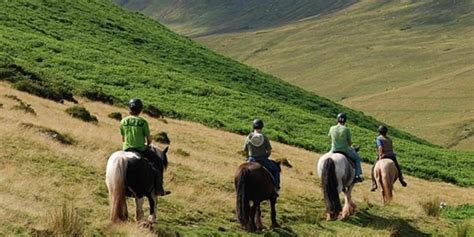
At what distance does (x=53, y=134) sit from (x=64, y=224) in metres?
12.1

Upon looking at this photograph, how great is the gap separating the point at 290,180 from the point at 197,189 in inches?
372

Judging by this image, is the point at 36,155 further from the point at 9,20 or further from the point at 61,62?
the point at 9,20

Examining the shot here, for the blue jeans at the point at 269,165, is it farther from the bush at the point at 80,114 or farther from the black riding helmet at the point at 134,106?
the bush at the point at 80,114

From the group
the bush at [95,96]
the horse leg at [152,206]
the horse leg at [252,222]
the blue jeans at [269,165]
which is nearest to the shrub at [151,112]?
the bush at [95,96]

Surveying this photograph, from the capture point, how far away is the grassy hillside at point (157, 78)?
5703cm

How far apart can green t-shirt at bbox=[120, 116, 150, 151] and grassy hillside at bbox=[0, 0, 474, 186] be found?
92.6 feet

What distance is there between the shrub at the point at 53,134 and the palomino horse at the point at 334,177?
10257 millimetres

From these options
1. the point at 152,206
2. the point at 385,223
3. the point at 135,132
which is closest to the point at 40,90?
the point at 385,223

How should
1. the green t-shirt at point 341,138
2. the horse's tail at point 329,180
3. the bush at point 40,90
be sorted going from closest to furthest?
the horse's tail at point 329,180, the green t-shirt at point 341,138, the bush at point 40,90

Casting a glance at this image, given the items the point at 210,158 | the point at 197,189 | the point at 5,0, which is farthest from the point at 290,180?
the point at 5,0

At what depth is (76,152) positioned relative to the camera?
2328 cm

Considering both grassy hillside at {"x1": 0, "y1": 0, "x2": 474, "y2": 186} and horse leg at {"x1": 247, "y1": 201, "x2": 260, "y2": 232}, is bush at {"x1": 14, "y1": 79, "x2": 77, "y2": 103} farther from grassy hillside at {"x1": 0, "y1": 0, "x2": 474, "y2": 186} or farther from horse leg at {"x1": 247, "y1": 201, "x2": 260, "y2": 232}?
horse leg at {"x1": 247, "y1": 201, "x2": 260, "y2": 232}

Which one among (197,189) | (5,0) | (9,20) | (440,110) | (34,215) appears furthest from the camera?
(440,110)

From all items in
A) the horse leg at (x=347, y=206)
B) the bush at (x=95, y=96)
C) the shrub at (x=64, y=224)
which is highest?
the bush at (x=95, y=96)
